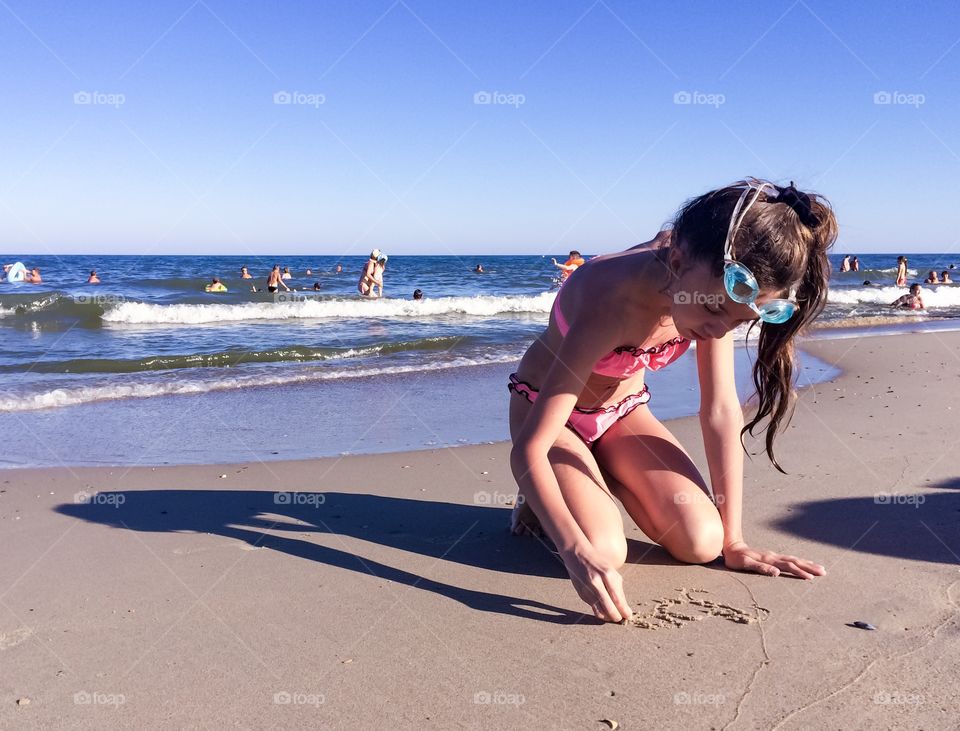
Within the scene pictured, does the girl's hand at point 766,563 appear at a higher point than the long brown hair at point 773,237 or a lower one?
lower

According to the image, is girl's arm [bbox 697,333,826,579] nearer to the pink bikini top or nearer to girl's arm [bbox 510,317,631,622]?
the pink bikini top

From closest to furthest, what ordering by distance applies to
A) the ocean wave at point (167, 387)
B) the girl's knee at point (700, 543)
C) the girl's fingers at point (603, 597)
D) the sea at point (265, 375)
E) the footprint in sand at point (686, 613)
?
the girl's fingers at point (603, 597) < the footprint in sand at point (686, 613) < the girl's knee at point (700, 543) < the sea at point (265, 375) < the ocean wave at point (167, 387)

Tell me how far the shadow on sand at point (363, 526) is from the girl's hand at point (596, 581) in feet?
0.58

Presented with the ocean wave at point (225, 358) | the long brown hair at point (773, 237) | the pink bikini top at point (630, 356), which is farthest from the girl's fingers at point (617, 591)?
the ocean wave at point (225, 358)

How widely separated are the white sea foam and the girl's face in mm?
15176

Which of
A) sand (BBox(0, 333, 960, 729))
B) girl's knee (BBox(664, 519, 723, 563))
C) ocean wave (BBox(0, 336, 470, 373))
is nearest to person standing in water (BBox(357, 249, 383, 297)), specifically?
ocean wave (BBox(0, 336, 470, 373))

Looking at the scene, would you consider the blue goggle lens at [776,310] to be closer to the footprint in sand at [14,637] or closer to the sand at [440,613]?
the sand at [440,613]

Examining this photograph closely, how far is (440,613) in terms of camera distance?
2846 millimetres

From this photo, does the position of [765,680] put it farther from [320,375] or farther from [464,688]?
[320,375]

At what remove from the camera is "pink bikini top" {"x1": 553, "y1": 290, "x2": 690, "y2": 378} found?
10.4 ft

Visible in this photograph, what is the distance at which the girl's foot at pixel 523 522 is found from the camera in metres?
3.53

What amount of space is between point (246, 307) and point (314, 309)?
157cm

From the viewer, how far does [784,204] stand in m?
2.47

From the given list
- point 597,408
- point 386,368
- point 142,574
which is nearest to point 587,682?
point 597,408
